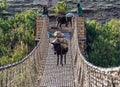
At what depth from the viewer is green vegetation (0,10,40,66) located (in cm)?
1529

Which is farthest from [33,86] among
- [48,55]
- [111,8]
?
[111,8]

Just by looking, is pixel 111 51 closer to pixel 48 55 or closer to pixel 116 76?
pixel 48 55

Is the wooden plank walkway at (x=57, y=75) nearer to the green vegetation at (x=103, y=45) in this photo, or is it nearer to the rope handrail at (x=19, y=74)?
the rope handrail at (x=19, y=74)

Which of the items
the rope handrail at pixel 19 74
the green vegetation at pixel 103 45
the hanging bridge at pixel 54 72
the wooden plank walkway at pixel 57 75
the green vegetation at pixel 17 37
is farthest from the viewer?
the green vegetation at pixel 103 45

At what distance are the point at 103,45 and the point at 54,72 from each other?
6.09m

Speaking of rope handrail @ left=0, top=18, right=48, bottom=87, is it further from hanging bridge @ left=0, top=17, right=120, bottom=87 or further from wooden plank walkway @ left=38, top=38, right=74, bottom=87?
wooden plank walkway @ left=38, top=38, right=74, bottom=87

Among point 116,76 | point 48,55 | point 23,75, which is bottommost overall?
point 48,55

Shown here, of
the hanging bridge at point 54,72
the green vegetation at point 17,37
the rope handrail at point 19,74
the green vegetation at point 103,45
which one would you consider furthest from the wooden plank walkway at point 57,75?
the green vegetation at point 103,45

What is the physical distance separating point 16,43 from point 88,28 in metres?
2.93

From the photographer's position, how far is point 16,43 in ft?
57.0

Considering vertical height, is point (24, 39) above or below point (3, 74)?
below

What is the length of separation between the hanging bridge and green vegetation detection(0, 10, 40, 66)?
86 cm

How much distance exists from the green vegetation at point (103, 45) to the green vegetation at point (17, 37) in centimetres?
218

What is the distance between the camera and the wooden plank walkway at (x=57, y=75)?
9.63m
